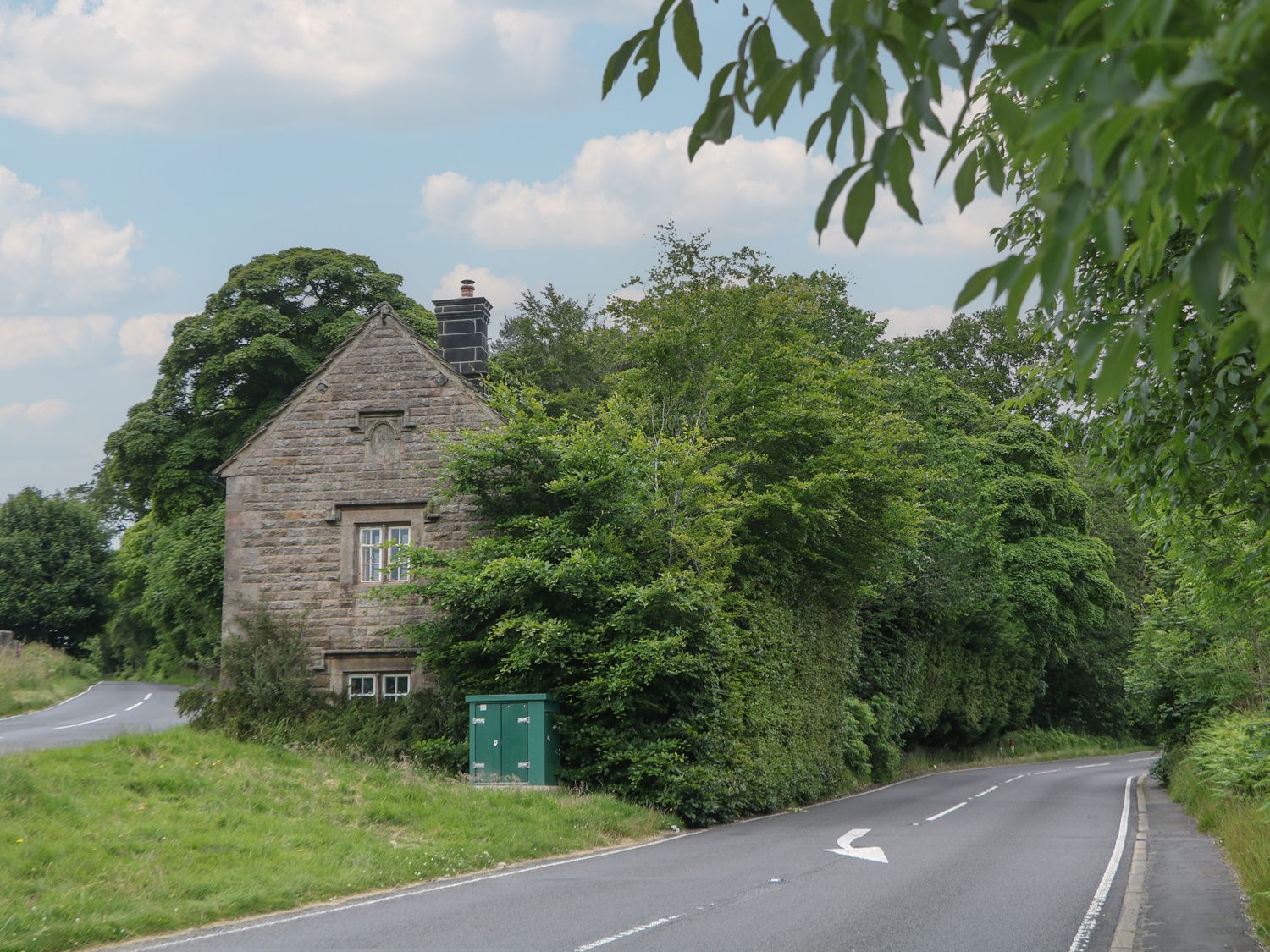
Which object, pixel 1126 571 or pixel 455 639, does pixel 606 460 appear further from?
pixel 1126 571

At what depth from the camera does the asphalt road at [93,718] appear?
2158cm

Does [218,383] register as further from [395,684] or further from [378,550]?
[395,684]

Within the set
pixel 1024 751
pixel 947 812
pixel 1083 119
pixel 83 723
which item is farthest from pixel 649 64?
pixel 1024 751

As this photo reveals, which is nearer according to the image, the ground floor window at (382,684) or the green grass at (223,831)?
the green grass at (223,831)

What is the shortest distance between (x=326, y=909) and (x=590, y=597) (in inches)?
368

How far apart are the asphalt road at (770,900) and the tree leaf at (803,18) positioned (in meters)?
7.17

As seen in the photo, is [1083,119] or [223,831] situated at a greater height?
[1083,119]

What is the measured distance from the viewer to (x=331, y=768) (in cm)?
1759

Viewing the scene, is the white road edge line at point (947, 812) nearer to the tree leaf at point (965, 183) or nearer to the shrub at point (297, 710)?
the shrub at point (297, 710)

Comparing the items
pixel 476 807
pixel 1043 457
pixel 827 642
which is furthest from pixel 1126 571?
pixel 476 807

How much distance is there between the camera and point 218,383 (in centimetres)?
3694

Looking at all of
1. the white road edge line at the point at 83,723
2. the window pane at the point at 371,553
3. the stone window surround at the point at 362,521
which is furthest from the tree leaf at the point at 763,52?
the white road edge line at the point at 83,723

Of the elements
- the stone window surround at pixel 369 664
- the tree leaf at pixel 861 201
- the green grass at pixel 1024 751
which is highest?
the tree leaf at pixel 861 201

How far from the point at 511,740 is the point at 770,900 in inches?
328
